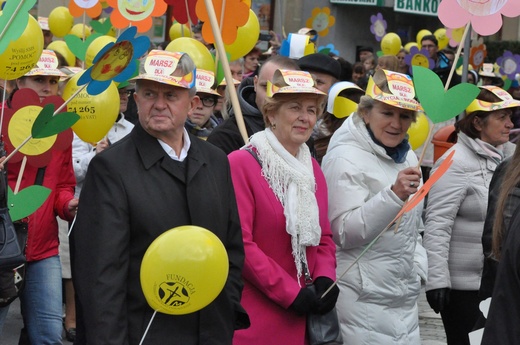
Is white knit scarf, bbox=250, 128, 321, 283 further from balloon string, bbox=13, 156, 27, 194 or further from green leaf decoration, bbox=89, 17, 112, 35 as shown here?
green leaf decoration, bbox=89, 17, 112, 35

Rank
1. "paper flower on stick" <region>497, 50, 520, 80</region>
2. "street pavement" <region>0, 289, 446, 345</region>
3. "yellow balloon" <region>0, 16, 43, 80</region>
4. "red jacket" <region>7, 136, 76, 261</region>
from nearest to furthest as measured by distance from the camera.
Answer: "yellow balloon" <region>0, 16, 43, 80</region>
"red jacket" <region>7, 136, 76, 261</region>
"street pavement" <region>0, 289, 446, 345</region>
"paper flower on stick" <region>497, 50, 520, 80</region>

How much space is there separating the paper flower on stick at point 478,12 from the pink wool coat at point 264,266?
1.47 metres

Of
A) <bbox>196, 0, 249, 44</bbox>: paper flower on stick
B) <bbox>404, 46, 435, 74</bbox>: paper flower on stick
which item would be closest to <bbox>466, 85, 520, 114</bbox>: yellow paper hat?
<bbox>196, 0, 249, 44</bbox>: paper flower on stick

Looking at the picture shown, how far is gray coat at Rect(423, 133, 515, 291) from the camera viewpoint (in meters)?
5.76

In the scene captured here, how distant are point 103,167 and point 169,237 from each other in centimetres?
41

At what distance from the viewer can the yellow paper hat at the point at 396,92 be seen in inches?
195

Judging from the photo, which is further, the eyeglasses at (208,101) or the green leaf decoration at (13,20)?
the eyeglasses at (208,101)

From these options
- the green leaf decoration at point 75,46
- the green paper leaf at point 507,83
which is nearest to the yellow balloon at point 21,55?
the green leaf decoration at point 75,46

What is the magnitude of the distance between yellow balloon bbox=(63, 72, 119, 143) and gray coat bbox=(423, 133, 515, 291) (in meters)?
1.82

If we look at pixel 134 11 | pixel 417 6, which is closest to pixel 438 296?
pixel 134 11

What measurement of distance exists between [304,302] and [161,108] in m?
1.03

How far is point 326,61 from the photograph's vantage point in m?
6.31

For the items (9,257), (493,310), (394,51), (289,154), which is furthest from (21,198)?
(394,51)

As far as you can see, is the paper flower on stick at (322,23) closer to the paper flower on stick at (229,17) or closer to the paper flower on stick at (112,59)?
the paper flower on stick at (229,17)
